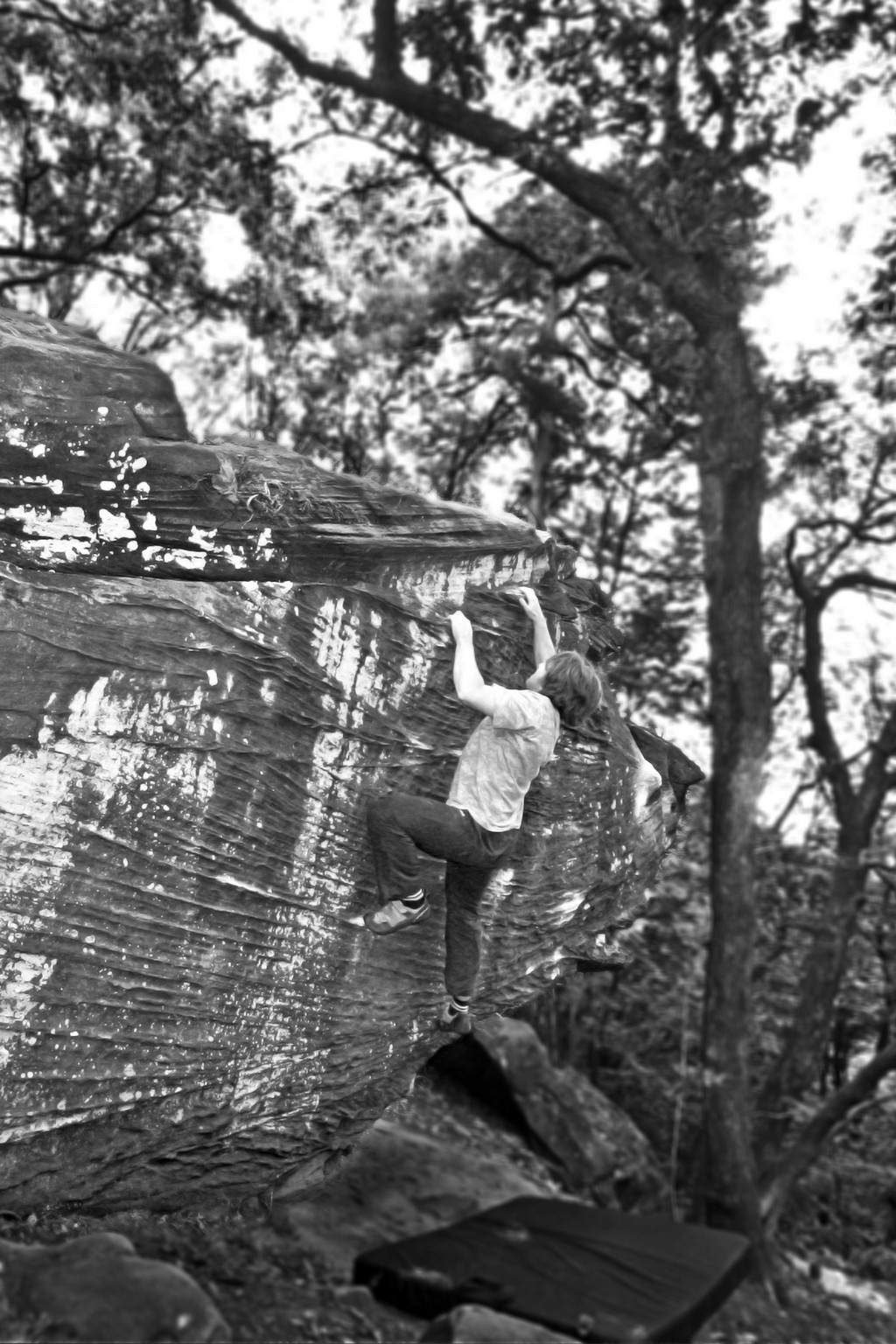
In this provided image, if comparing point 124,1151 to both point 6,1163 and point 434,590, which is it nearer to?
point 6,1163

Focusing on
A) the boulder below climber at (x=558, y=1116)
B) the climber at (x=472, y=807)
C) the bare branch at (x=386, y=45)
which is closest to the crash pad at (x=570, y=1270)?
the boulder below climber at (x=558, y=1116)

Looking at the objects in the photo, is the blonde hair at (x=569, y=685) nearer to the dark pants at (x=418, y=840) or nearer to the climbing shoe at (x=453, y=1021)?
the dark pants at (x=418, y=840)

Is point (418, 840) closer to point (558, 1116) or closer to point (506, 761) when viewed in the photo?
point (506, 761)

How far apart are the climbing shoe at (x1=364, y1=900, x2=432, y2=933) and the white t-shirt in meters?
0.32

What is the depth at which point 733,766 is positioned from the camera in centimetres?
903

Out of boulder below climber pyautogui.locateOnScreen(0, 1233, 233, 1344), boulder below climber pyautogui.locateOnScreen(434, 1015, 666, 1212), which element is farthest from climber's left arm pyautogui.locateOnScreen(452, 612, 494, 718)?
boulder below climber pyautogui.locateOnScreen(434, 1015, 666, 1212)

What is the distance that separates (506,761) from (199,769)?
0.89 m

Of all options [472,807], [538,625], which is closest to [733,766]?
[538,625]

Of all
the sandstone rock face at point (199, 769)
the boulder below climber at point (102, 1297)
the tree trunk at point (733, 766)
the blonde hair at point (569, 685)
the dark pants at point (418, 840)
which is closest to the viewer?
the sandstone rock face at point (199, 769)

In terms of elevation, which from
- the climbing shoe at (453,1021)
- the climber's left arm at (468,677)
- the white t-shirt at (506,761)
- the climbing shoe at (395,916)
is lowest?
the climbing shoe at (453,1021)

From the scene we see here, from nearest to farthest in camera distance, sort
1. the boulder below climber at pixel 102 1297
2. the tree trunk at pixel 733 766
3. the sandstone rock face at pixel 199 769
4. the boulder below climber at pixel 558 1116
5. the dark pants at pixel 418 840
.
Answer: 1. the sandstone rock face at pixel 199 769
2. the dark pants at pixel 418 840
3. the boulder below climber at pixel 102 1297
4. the tree trunk at pixel 733 766
5. the boulder below climber at pixel 558 1116

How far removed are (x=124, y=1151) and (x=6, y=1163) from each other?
33 cm

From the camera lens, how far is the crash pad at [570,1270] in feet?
21.0

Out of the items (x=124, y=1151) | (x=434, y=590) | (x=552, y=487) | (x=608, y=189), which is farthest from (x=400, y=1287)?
(x=552, y=487)
